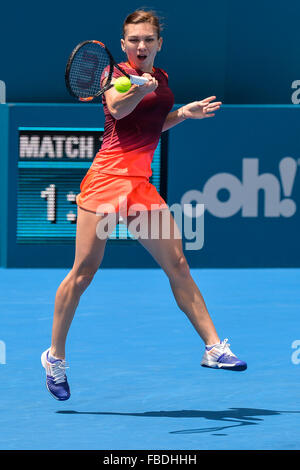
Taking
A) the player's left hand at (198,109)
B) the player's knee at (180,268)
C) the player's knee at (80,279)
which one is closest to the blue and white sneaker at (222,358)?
the player's knee at (180,268)

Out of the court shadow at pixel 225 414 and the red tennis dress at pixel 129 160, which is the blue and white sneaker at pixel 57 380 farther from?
the red tennis dress at pixel 129 160

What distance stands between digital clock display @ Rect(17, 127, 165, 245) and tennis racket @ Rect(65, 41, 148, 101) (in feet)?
13.9

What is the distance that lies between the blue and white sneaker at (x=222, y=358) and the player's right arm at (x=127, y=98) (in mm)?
1151

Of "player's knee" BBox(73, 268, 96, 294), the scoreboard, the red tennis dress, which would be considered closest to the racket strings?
the red tennis dress

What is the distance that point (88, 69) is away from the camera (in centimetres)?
539

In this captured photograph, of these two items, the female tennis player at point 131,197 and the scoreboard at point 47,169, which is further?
the scoreboard at point 47,169

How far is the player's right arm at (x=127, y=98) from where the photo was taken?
5.01m

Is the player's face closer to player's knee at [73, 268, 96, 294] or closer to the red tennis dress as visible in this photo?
the red tennis dress

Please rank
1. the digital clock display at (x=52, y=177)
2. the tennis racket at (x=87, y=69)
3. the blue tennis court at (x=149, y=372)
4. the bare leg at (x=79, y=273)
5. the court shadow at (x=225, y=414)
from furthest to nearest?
the digital clock display at (x=52, y=177) → the tennis racket at (x=87, y=69) → the bare leg at (x=79, y=273) → the court shadow at (x=225, y=414) → the blue tennis court at (x=149, y=372)

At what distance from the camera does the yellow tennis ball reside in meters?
5.05

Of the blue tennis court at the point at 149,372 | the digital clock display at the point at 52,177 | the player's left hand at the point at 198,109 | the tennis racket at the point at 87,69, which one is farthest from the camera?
the digital clock display at the point at 52,177

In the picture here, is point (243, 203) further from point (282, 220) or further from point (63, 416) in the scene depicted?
point (63, 416)

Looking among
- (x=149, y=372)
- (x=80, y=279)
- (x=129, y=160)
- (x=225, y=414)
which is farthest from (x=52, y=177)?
(x=225, y=414)

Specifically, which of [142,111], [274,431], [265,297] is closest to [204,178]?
[265,297]
